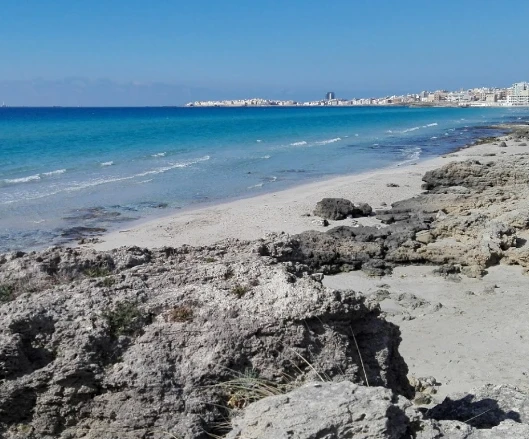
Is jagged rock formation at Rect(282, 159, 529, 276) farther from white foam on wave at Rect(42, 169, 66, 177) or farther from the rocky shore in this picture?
white foam on wave at Rect(42, 169, 66, 177)

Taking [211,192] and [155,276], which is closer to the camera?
→ [155,276]

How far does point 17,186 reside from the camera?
30719mm

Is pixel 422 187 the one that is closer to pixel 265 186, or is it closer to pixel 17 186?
pixel 265 186

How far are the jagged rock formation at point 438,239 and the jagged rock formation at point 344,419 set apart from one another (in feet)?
26.0

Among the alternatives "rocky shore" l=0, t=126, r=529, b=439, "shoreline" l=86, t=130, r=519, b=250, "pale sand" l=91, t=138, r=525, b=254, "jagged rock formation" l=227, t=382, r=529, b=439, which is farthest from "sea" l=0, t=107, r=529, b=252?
"jagged rock formation" l=227, t=382, r=529, b=439

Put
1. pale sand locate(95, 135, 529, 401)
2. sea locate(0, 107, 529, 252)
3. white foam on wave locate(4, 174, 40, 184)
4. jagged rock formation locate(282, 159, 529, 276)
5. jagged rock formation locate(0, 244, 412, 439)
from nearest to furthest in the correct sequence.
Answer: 1. jagged rock formation locate(0, 244, 412, 439)
2. pale sand locate(95, 135, 529, 401)
3. jagged rock formation locate(282, 159, 529, 276)
4. sea locate(0, 107, 529, 252)
5. white foam on wave locate(4, 174, 40, 184)

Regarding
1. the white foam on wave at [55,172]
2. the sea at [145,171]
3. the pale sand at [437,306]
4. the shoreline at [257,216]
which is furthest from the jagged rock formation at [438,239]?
the white foam on wave at [55,172]

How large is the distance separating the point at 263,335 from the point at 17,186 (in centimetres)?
2903

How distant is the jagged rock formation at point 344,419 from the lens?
3848mm

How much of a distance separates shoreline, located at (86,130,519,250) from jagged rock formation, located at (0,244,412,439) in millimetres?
8963

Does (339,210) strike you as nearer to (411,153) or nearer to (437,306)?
(437,306)

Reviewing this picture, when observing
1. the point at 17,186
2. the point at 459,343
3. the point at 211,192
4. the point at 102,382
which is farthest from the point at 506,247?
the point at 17,186

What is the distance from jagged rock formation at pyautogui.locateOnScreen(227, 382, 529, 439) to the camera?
3.85 metres

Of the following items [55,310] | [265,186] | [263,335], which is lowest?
[265,186]
